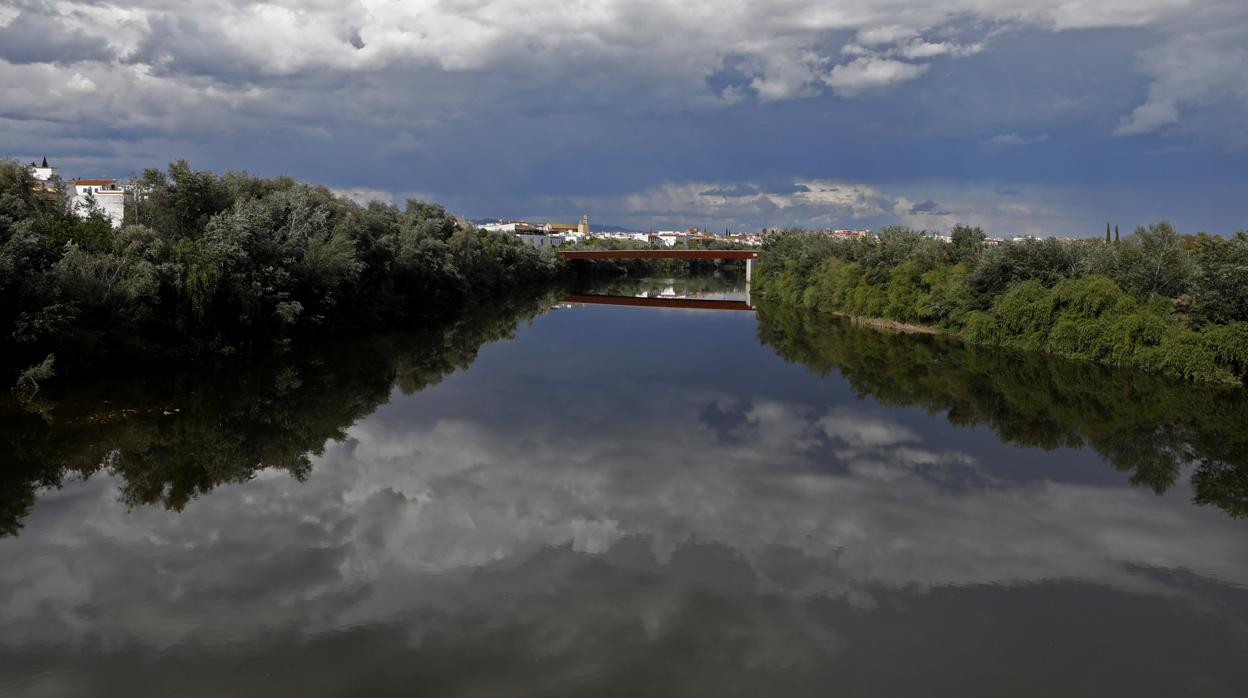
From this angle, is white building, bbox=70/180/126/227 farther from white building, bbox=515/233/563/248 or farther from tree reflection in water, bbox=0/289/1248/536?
white building, bbox=515/233/563/248

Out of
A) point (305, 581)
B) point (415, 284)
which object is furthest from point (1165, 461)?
point (415, 284)

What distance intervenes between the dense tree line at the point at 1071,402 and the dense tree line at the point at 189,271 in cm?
1958

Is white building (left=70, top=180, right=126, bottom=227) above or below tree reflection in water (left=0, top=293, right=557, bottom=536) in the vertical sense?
above

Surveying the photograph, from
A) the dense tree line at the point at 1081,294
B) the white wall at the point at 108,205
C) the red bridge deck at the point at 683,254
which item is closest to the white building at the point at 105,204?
the white wall at the point at 108,205

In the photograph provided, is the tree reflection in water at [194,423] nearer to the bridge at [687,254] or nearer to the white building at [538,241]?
the bridge at [687,254]

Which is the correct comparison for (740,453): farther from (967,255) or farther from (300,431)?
(967,255)

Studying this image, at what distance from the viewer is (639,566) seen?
11047 millimetres

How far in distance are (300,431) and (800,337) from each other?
86.3 ft

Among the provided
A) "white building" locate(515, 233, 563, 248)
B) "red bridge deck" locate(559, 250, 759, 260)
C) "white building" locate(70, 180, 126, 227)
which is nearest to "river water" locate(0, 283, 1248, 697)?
"white building" locate(70, 180, 126, 227)

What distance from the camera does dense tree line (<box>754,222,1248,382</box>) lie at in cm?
2589

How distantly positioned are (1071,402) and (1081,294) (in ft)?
30.1

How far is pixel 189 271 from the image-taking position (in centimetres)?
2494

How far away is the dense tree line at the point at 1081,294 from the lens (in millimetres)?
25891

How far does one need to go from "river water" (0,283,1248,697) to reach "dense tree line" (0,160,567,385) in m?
2.05
